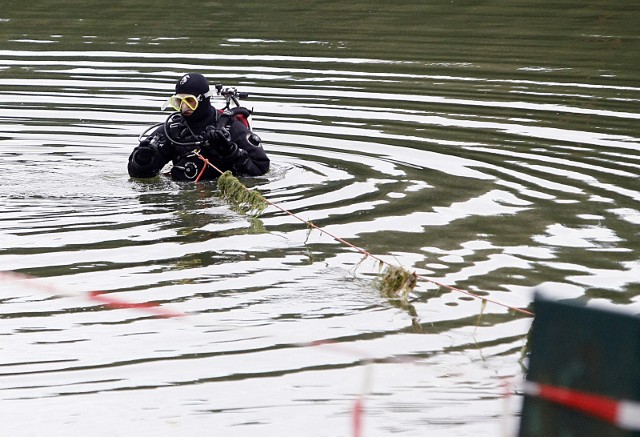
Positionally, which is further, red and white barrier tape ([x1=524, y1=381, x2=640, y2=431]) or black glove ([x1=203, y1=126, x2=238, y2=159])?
black glove ([x1=203, y1=126, x2=238, y2=159])

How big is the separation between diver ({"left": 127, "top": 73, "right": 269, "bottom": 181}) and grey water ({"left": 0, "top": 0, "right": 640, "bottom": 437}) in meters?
0.17

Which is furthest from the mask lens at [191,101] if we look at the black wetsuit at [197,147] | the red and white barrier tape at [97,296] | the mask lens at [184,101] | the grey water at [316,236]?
the red and white barrier tape at [97,296]

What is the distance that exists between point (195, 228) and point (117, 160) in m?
2.92

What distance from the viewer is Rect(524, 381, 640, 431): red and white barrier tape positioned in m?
2.99

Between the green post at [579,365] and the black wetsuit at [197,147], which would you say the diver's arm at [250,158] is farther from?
the green post at [579,365]

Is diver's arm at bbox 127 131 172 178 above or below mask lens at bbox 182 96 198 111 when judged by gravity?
below

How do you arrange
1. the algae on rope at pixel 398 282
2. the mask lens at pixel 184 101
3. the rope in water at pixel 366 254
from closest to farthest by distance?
the rope in water at pixel 366 254, the algae on rope at pixel 398 282, the mask lens at pixel 184 101

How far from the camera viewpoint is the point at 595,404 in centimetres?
305

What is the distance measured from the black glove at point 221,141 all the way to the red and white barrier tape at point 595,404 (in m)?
6.93

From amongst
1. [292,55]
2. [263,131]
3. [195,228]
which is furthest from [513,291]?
[292,55]

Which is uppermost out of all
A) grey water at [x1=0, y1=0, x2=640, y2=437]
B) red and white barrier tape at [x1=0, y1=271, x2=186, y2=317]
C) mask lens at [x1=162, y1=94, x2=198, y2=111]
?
mask lens at [x1=162, y1=94, x2=198, y2=111]

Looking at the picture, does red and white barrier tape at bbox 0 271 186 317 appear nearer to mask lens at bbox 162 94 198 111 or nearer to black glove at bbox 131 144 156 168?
mask lens at bbox 162 94 198 111

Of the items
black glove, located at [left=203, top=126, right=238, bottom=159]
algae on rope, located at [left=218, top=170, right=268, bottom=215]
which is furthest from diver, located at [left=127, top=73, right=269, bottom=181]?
algae on rope, located at [left=218, top=170, right=268, bottom=215]

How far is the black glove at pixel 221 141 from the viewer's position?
993 cm
